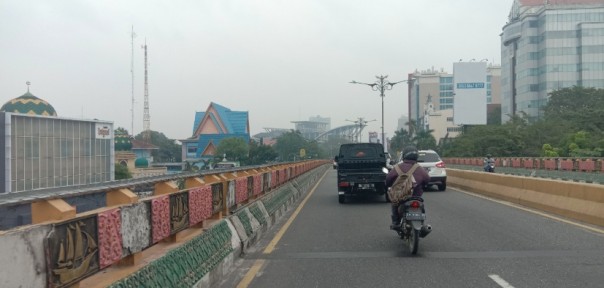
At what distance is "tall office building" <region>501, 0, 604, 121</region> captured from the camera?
10544cm

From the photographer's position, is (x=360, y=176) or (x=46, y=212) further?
(x=360, y=176)

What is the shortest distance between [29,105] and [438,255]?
228 ft

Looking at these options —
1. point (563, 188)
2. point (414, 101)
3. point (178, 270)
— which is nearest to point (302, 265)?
point (178, 270)

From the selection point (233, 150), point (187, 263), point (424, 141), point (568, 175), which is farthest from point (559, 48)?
point (187, 263)

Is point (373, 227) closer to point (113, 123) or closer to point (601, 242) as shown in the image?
point (601, 242)

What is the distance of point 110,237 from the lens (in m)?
4.83

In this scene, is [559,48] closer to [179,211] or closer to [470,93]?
[470,93]

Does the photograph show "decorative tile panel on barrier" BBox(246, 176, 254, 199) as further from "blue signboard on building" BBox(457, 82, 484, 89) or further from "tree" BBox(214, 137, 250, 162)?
"blue signboard on building" BBox(457, 82, 484, 89)

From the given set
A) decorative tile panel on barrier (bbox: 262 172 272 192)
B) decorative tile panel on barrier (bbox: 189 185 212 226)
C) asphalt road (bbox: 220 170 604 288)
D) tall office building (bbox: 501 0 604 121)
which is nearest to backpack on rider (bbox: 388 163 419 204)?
asphalt road (bbox: 220 170 604 288)

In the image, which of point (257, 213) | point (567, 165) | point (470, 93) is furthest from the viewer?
point (470, 93)

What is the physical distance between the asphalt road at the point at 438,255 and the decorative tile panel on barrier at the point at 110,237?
2778 millimetres

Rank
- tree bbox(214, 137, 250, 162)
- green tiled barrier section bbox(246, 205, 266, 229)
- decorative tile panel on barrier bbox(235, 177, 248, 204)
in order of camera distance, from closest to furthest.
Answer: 1. decorative tile panel on barrier bbox(235, 177, 248, 204)
2. green tiled barrier section bbox(246, 205, 266, 229)
3. tree bbox(214, 137, 250, 162)

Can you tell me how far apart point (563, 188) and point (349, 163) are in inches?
297

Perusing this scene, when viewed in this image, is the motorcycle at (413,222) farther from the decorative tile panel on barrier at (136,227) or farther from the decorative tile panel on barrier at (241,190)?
the decorative tile panel on barrier at (136,227)
